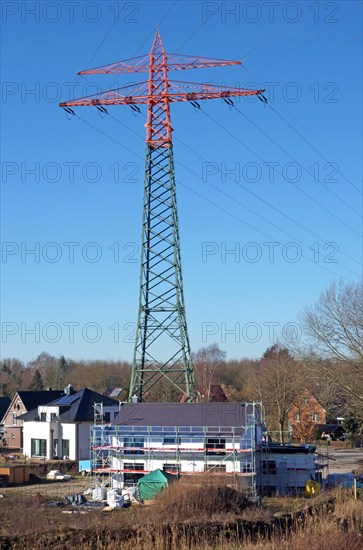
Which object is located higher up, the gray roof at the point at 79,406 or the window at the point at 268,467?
the gray roof at the point at 79,406

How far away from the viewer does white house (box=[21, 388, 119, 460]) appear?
141ft

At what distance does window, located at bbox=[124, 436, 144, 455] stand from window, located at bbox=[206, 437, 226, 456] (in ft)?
10.2

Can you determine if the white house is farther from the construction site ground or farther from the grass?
the grass

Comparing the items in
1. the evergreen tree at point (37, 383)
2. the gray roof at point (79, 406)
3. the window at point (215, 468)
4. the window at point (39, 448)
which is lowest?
the window at point (39, 448)

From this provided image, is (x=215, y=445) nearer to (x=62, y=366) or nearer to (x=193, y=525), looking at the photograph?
(x=193, y=525)

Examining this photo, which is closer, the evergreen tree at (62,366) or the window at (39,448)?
the window at (39,448)

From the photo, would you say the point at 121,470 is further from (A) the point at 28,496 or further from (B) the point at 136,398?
(B) the point at 136,398

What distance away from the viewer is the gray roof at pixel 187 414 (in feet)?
107

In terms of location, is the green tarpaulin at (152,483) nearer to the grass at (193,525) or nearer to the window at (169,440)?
the grass at (193,525)

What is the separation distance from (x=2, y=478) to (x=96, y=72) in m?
21.3

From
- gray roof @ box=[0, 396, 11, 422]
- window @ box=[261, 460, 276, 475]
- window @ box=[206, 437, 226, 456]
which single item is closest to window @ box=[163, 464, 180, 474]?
window @ box=[206, 437, 226, 456]

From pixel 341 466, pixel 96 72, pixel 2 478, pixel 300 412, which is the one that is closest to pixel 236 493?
pixel 2 478

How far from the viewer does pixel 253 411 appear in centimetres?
3275

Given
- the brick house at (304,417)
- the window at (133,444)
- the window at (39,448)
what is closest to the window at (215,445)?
the window at (133,444)
